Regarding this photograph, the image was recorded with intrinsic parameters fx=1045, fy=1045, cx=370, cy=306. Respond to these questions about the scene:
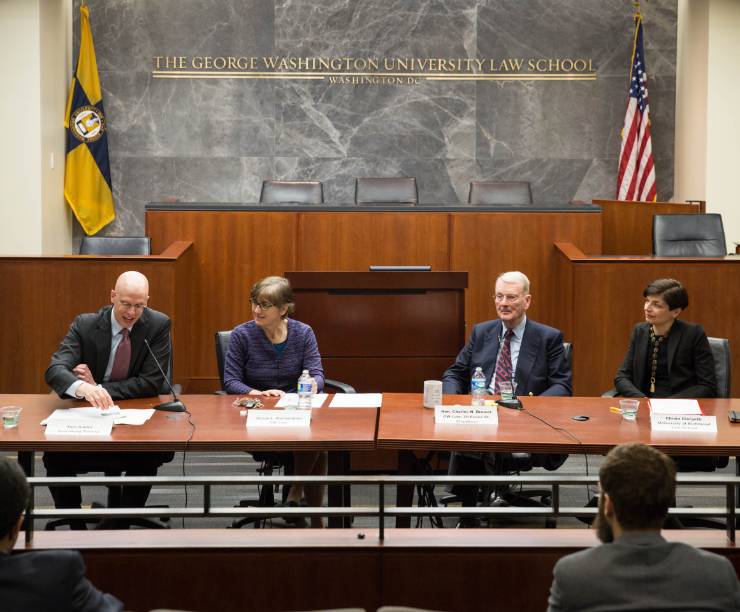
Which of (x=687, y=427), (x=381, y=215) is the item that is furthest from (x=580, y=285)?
(x=687, y=427)

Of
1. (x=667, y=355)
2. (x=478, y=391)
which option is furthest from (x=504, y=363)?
(x=667, y=355)

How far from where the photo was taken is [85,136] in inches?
435

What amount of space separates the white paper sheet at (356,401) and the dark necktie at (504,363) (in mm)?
738

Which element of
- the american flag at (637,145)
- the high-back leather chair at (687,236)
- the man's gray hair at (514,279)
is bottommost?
the man's gray hair at (514,279)

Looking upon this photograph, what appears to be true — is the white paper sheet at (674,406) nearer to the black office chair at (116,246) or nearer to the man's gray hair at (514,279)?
the man's gray hair at (514,279)

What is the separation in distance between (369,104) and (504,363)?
21.7 feet

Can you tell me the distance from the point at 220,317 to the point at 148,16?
15.9 feet

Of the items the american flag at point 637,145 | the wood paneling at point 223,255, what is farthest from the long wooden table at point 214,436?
the american flag at point 637,145

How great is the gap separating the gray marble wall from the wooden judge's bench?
360 centimetres

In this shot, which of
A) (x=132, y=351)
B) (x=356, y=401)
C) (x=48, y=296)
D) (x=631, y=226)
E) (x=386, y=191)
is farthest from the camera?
(x=386, y=191)

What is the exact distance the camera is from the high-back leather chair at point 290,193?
30.5 ft

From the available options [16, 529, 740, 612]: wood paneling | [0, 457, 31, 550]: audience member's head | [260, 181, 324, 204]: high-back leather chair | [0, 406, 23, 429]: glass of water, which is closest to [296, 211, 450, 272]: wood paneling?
[260, 181, 324, 204]: high-back leather chair

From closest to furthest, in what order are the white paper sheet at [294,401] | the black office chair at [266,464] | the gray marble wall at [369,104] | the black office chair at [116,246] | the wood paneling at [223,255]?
1. the white paper sheet at [294,401]
2. the black office chair at [266,464]
3. the black office chair at [116,246]
4. the wood paneling at [223,255]
5. the gray marble wall at [369,104]

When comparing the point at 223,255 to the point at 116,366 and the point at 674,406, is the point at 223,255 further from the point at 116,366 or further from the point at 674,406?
the point at 674,406
